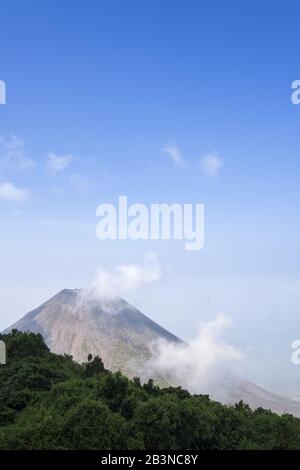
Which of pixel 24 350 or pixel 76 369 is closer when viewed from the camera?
pixel 24 350

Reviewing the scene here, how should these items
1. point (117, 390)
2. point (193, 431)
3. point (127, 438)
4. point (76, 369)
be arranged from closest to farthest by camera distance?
1. point (127, 438)
2. point (193, 431)
3. point (117, 390)
4. point (76, 369)

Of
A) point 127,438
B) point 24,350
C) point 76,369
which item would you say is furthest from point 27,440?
point 76,369

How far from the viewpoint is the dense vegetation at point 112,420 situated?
3588cm

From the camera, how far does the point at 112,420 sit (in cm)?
3762

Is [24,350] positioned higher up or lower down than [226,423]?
higher up

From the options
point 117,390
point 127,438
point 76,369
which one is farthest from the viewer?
point 76,369

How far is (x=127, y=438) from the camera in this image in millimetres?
37562

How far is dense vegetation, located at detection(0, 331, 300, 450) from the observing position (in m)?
35.9
